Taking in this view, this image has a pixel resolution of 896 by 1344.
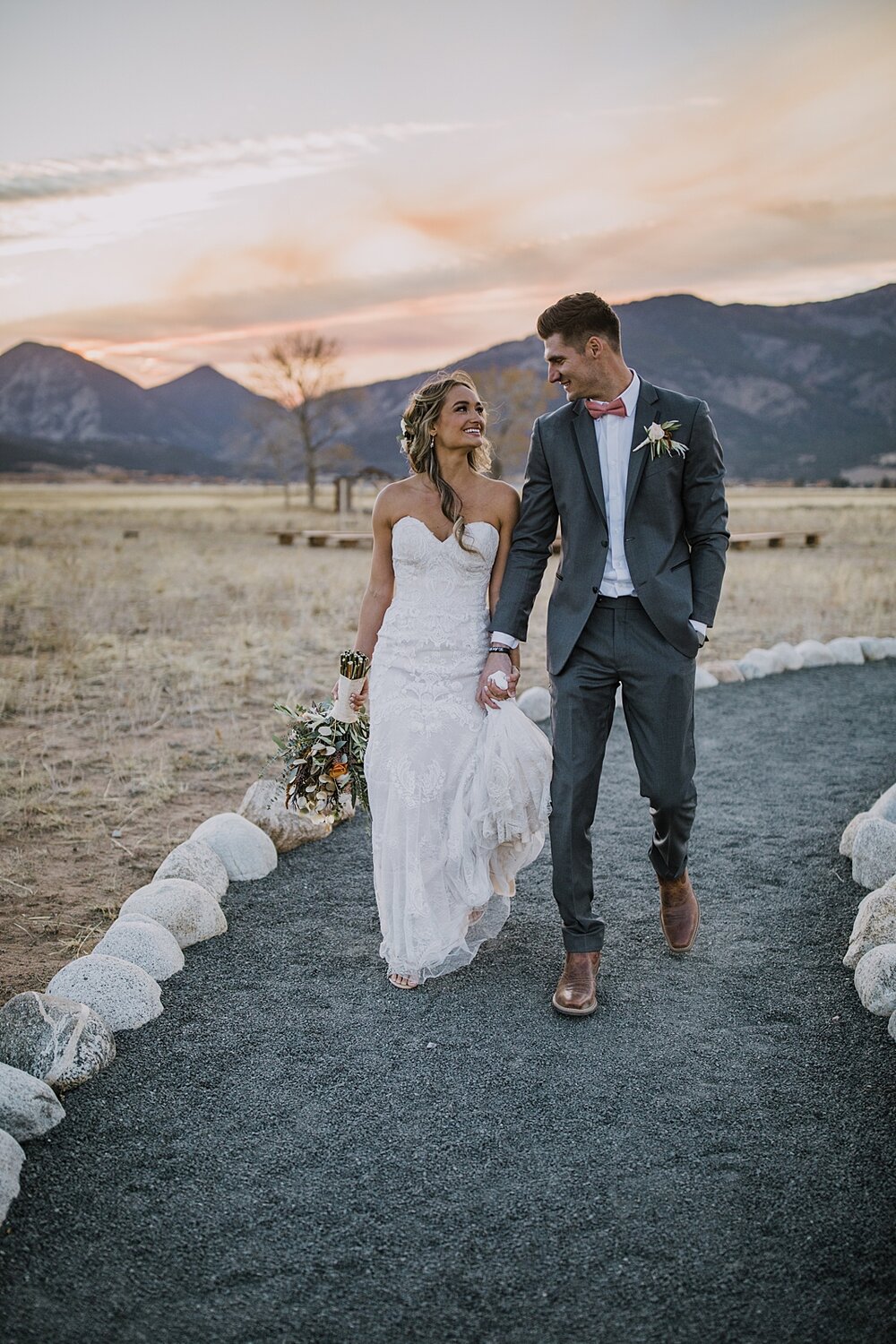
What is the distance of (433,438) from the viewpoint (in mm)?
3898

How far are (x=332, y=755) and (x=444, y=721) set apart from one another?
0.56 metres

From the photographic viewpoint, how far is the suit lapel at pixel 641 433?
11.8ft

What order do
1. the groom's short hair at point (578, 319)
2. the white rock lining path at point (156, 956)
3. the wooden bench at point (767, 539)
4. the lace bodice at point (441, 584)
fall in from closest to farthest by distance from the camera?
1. the white rock lining path at point (156, 956)
2. the groom's short hair at point (578, 319)
3. the lace bodice at point (441, 584)
4. the wooden bench at point (767, 539)

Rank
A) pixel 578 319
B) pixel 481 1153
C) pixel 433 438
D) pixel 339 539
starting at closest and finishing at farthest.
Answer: pixel 481 1153
pixel 578 319
pixel 433 438
pixel 339 539

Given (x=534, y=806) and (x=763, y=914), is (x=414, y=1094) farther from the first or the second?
(x=763, y=914)

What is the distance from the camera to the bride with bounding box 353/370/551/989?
3.83 meters

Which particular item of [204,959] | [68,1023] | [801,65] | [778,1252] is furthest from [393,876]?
[801,65]

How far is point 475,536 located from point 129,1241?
8.29 feet

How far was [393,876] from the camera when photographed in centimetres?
388

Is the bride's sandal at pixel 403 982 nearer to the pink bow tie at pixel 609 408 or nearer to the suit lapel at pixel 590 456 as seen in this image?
the suit lapel at pixel 590 456

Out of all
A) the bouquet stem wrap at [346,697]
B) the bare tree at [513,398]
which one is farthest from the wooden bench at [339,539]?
the bare tree at [513,398]

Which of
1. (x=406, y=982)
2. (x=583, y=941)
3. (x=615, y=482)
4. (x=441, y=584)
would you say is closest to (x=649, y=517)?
(x=615, y=482)

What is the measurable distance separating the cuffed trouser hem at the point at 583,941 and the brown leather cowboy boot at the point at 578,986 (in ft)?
0.06

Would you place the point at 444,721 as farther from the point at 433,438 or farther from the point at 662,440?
the point at 662,440
